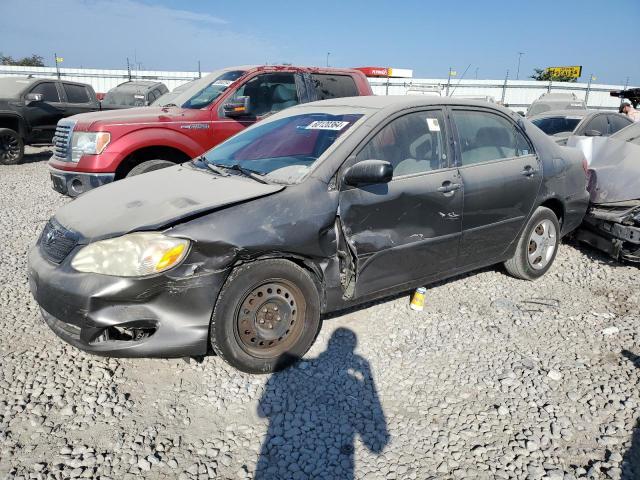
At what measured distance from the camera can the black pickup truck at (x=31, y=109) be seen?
10.6m

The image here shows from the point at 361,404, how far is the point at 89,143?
180 inches

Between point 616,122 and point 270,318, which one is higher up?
point 616,122

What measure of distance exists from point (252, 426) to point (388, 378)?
95cm

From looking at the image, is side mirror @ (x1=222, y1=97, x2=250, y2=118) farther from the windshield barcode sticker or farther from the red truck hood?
the windshield barcode sticker

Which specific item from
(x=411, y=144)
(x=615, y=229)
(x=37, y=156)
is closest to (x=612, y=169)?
(x=615, y=229)

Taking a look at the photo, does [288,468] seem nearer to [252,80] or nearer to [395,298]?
[395,298]

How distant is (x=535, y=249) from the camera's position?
461 cm

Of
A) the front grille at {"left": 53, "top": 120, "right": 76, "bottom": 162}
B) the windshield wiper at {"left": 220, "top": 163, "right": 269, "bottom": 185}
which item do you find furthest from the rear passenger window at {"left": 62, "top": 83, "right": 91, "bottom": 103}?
the windshield wiper at {"left": 220, "top": 163, "right": 269, "bottom": 185}

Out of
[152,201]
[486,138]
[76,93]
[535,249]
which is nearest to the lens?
Answer: [152,201]

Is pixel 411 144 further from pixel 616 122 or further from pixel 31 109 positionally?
pixel 31 109

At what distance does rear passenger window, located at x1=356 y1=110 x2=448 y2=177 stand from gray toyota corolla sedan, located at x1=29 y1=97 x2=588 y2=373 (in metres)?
0.01

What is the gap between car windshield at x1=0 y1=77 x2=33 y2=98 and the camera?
11023 mm

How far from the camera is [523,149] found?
4.31 meters

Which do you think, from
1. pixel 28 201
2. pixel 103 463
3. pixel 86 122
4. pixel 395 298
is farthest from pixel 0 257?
pixel 395 298
